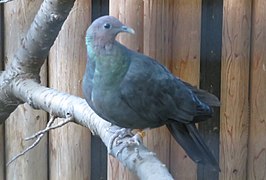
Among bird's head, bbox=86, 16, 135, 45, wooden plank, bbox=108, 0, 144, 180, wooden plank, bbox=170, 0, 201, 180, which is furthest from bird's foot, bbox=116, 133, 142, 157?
wooden plank, bbox=170, 0, 201, 180

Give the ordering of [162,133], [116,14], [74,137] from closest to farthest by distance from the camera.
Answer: [116,14]
[162,133]
[74,137]

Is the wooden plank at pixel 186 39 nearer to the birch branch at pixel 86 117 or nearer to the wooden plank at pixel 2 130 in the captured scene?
the birch branch at pixel 86 117

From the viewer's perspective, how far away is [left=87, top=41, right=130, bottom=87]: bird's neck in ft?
Answer: 5.45

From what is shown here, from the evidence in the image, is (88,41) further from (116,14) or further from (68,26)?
(68,26)

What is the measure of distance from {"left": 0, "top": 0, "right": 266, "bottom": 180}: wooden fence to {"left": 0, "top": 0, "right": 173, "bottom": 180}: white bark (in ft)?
0.78

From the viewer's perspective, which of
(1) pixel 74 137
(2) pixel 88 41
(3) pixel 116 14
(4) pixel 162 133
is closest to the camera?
(2) pixel 88 41

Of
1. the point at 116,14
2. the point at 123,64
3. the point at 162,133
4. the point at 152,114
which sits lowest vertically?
the point at 162,133

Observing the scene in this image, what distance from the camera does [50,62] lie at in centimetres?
242

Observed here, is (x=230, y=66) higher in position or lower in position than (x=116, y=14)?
lower

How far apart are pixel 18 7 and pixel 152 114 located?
0.91m

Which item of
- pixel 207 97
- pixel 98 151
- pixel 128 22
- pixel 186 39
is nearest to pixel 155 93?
pixel 207 97

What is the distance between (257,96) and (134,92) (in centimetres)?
76

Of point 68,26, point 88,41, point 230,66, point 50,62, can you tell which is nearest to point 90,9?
point 68,26

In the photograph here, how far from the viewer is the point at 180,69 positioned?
2258 millimetres
